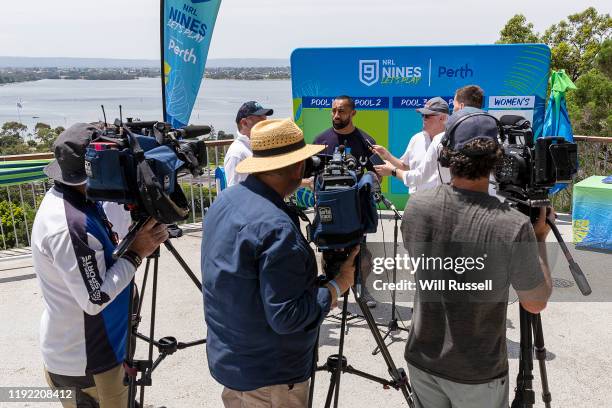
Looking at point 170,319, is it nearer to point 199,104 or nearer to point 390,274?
point 390,274

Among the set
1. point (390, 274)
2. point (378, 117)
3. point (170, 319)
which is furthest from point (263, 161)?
point (378, 117)

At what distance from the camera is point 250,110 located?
15.5ft

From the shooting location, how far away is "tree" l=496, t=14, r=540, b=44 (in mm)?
24094

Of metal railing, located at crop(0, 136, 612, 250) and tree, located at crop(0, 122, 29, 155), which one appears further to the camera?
tree, located at crop(0, 122, 29, 155)

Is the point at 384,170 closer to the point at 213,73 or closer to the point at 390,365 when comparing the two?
the point at 390,365

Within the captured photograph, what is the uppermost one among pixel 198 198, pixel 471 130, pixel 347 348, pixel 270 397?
pixel 471 130

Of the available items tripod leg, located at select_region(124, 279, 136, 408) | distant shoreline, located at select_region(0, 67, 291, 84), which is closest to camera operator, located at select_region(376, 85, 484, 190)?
tripod leg, located at select_region(124, 279, 136, 408)

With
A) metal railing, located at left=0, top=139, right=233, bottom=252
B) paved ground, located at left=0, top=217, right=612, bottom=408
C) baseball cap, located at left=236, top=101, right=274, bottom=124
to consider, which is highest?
baseball cap, located at left=236, top=101, right=274, bottom=124

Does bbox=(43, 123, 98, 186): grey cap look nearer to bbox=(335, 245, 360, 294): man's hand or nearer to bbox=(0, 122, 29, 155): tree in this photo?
bbox=(335, 245, 360, 294): man's hand

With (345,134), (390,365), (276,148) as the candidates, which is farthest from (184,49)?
(390,365)

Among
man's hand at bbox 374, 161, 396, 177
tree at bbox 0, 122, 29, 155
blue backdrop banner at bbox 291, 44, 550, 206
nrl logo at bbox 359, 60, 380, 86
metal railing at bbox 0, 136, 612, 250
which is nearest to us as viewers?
man's hand at bbox 374, 161, 396, 177

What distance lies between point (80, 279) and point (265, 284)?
892 millimetres

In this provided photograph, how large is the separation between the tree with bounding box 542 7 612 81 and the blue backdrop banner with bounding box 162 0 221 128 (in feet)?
71.8

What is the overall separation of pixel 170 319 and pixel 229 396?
293 cm
